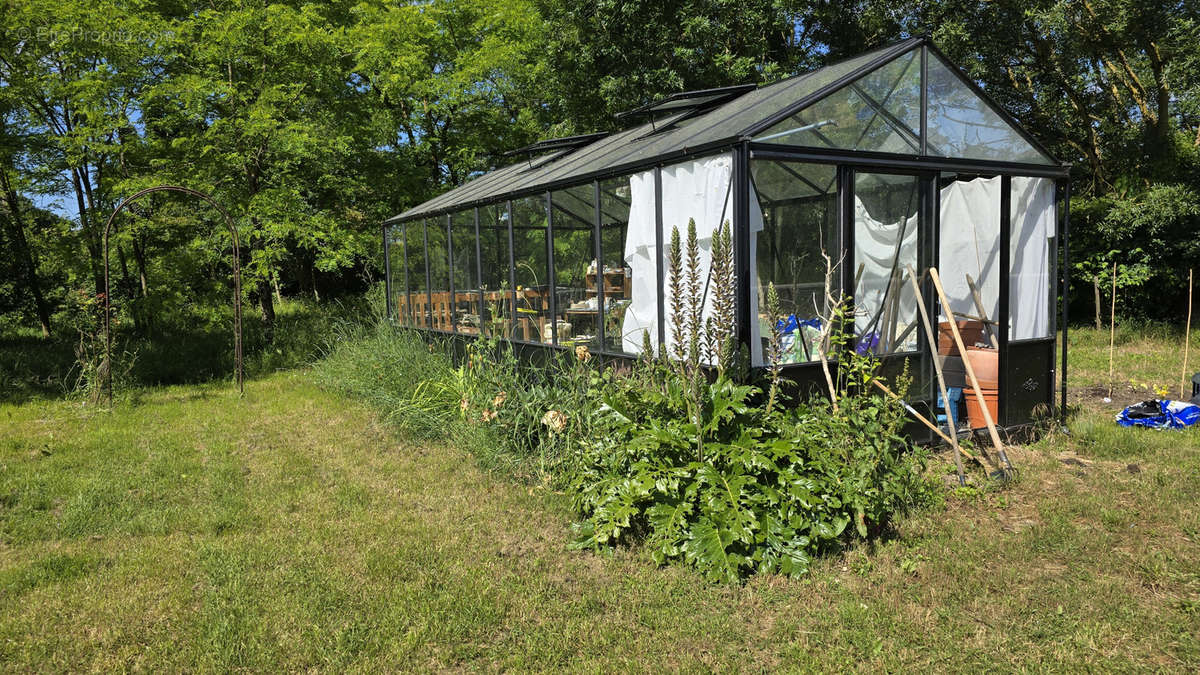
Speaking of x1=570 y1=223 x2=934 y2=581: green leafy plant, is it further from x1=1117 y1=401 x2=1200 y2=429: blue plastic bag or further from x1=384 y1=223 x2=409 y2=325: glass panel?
x1=384 y1=223 x2=409 y2=325: glass panel

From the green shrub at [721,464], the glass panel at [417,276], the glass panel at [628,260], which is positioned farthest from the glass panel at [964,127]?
the glass panel at [417,276]

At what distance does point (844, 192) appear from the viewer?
488 centimetres

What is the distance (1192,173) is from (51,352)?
62.2 ft

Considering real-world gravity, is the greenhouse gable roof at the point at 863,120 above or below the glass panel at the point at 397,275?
above

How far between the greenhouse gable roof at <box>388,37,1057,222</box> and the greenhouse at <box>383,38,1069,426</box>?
0.05ft

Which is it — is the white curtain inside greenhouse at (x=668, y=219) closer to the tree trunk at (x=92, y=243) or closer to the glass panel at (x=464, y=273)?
the glass panel at (x=464, y=273)

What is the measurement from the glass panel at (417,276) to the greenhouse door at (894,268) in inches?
272

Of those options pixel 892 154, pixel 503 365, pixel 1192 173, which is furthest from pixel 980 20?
pixel 503 365

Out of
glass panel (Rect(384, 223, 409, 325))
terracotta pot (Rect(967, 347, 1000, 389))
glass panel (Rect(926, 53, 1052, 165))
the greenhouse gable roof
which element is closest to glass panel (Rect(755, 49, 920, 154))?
the greenhouse gable roof

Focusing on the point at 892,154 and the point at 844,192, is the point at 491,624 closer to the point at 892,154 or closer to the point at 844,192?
the point at 844,192

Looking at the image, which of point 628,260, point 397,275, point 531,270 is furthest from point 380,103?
point 628,260

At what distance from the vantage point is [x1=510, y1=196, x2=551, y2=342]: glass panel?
7094 mm

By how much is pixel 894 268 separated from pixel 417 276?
748 centimetres

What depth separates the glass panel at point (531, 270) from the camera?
279 inches
